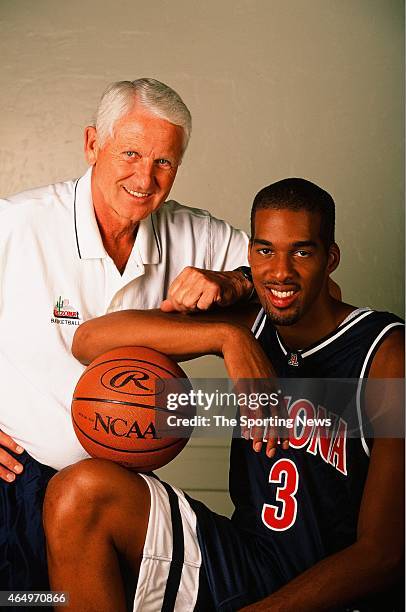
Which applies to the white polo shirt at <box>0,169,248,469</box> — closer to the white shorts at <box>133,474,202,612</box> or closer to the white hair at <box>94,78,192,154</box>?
the white hair at <box>94,78,192,154</box>

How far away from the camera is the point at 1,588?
1.99 meters

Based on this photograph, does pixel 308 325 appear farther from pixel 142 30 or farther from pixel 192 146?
pixel 142 30

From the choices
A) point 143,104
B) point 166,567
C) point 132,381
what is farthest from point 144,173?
point 166,567

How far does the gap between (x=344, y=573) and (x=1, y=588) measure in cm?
83

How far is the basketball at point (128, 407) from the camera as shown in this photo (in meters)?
1.77

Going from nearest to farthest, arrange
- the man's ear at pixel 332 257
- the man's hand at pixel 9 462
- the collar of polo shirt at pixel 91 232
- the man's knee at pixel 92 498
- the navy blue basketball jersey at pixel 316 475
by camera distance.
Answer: the man's knee at pixel 92 498
the navy blue basketball jersey at pixel 316 475
the man's ear at pixel 332 257
the man's hand at pixel 9 462
the collar of polo shirt at pixel 91 232

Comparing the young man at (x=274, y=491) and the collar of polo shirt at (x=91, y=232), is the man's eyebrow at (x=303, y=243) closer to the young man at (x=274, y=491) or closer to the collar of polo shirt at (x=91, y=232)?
the young man at (x=274, y=491)

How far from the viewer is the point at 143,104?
2.08 meters

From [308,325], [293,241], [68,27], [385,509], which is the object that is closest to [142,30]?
[68,27]

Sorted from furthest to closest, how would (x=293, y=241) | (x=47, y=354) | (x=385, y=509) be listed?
(x=47, y=354), (x=293, y=241), (x=385, y=509)

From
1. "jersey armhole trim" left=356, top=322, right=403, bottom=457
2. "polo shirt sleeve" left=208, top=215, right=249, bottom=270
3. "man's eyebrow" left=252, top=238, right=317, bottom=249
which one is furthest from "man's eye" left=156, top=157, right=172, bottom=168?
"jersey armhole trim" left=356, top=322, right=403, bottom=457

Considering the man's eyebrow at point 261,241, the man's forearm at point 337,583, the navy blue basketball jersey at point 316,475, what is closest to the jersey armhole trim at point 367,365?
the navy blue basketball jersey at point 316,475

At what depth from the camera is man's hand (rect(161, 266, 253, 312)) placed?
1.91 meters

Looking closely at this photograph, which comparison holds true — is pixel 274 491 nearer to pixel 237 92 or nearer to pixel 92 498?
pixel 92 498
